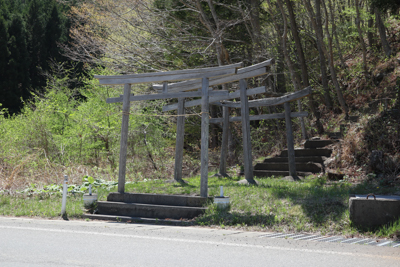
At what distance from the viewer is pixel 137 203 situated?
8.95m

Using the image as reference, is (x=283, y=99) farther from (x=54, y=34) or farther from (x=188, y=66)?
(x=54, y=34)

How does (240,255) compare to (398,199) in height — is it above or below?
below

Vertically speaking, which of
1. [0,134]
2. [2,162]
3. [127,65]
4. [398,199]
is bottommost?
[398,199]

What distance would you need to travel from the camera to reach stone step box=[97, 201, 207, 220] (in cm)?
813

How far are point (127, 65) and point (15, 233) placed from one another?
465 inches

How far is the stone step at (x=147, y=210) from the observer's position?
813 cm

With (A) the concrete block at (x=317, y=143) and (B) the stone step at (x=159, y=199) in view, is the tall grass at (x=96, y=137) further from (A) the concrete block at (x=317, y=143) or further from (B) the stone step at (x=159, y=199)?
(B) the stone step at (x=159, y=199)

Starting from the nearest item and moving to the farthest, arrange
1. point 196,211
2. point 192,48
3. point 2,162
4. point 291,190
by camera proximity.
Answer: point 196,211, point 291,190, point 2,162, point 192,48

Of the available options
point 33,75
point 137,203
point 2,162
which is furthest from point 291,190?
point 33,75

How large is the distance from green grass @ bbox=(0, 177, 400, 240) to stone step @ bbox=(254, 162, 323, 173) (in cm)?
222

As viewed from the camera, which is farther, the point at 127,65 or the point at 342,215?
the point at 127,65

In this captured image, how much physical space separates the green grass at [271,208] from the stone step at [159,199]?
→ 39cm

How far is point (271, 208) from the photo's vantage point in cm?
764

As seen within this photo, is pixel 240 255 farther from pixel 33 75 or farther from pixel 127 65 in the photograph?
pixel 33 75
